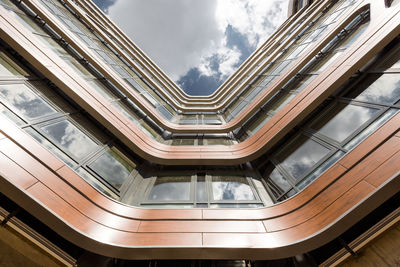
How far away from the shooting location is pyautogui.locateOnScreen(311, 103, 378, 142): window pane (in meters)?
6.50

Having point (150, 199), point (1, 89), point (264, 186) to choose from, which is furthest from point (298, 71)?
point (1, 89)

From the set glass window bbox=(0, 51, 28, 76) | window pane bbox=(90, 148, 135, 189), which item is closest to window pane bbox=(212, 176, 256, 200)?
window pane bbox=(90, 148, 135, 189)

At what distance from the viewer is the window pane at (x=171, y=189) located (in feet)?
25.0

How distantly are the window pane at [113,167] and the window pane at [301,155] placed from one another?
6.47 m

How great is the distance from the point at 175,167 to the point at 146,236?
13.7ft

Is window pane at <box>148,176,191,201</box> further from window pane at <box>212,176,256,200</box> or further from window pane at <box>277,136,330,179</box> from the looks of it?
window pane at <box>277,136,330,179</box>

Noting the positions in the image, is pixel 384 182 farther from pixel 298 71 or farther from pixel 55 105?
pixel 55 105

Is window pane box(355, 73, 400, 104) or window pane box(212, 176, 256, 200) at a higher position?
window pane box(355, 73, 400, 104)

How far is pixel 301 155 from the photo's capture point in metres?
7.63

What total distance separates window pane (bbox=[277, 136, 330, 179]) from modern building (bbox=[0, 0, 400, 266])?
50 millimetres

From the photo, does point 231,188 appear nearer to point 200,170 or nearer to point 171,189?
point 200,170

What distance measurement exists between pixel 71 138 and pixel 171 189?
4.20 metres

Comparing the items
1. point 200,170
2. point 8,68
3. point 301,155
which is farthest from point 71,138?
point 301,155

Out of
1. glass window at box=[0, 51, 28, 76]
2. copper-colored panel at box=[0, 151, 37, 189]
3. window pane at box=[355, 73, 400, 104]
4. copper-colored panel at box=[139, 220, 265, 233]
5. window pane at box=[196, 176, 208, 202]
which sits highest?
glass window at box=[0, 51, 28, 76]
